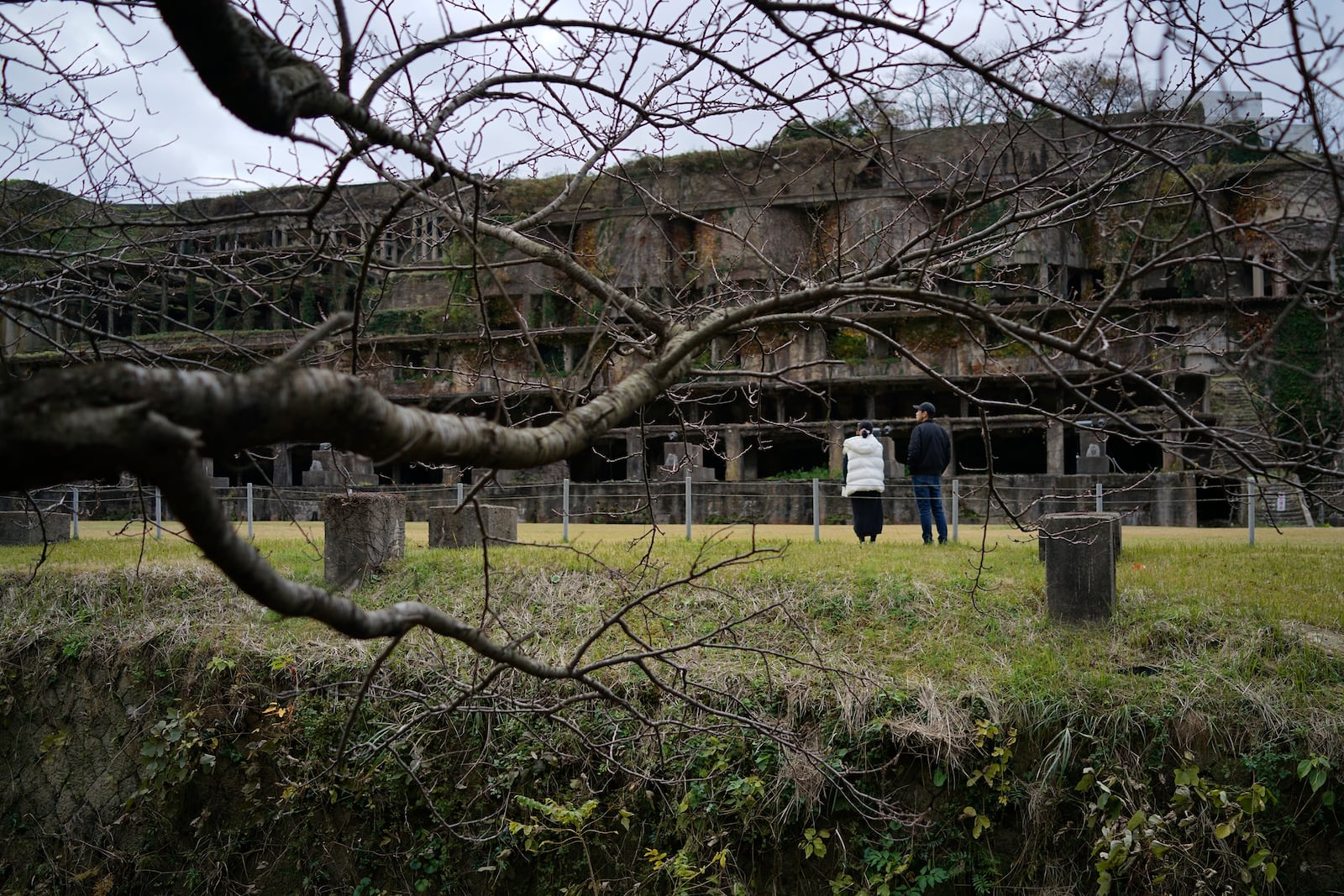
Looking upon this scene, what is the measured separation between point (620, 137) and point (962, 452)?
28890 millimetres

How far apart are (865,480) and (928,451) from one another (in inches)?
31.1

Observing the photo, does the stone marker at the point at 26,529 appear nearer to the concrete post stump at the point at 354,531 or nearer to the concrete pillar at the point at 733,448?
the concrete post stump at the point at 354,531

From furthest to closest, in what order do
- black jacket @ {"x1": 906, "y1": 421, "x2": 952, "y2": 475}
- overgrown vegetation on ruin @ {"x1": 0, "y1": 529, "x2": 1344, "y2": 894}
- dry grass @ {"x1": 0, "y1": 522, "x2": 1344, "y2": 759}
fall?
black jacket @ {"x1": 906, "y1": 421, "x2": 952, "y2": 475} → dry grass @ {"x1": 0, "y1": 522, "x2": 1344, "y2": 759} → overgrown vegetation on ruin @ {"x1": 0, "y1": 529, "x2": 1344, "y2": 894}

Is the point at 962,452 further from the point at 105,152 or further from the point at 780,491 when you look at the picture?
the point at 105,152

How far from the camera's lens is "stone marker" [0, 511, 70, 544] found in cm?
1437

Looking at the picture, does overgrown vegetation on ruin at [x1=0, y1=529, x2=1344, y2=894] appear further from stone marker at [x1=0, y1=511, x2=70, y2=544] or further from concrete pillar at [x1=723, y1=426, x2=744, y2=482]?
concrete pillar at [x1=723, y1=426, x2=744, y2=482]

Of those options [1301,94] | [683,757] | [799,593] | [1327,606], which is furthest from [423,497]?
[1301,94]

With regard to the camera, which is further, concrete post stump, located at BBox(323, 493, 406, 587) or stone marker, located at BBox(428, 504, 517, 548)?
stone marker, located at BBox(428, 504, 517, 548)

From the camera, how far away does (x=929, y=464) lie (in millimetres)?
11758

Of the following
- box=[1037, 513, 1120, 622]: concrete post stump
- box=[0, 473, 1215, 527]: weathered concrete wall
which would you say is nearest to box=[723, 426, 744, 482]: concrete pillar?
box=[0, 473, 1215, 527]: weathered concrete wall

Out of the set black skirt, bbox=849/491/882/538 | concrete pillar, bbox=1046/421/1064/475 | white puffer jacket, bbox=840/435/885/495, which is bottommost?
black skirt, bbox=849/491/882/538

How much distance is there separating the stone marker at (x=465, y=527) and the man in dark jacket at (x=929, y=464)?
15.3 feet

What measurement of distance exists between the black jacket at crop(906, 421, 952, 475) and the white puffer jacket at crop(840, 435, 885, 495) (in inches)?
14.8

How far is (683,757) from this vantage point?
284 inches
